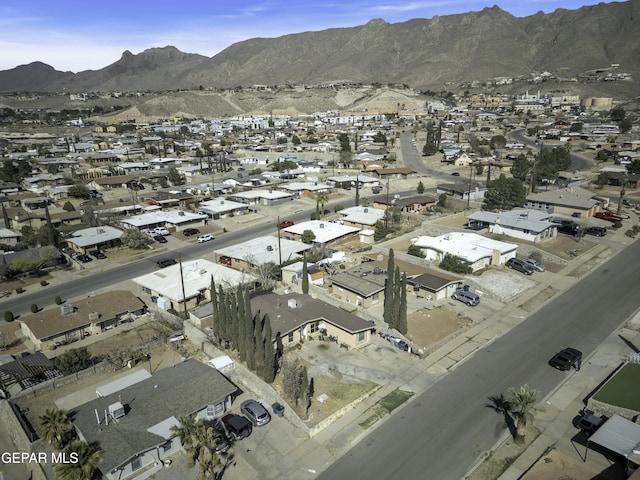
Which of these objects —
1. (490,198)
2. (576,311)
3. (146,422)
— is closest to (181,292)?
(146,422)

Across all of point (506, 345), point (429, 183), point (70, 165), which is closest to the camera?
point (506, 345)

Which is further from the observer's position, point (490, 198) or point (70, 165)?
point (70, 165)

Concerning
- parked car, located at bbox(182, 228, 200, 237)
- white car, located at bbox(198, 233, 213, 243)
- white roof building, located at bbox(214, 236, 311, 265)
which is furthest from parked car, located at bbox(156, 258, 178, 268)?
parked car, located at bbox(182, 228, 200, 237)

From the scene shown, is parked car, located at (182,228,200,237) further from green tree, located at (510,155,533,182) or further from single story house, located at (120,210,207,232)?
green tree, located at (510,155,533,182)

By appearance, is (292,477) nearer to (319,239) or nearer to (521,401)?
(521,401)

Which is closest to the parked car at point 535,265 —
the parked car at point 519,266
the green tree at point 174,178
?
the parked car at point 519,266

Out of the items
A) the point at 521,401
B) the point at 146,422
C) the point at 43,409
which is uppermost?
the point at 521,401
